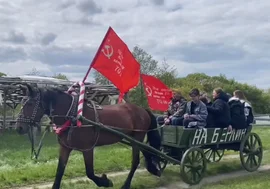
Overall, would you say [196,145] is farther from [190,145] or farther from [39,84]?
[39,84]

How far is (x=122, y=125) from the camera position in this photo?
745 centimetres

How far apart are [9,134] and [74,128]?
1256 cm

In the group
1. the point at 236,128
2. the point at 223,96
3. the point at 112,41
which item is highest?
the point at 112,41

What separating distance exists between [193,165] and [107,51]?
2846mm

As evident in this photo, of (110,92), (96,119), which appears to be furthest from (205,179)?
(110,92)

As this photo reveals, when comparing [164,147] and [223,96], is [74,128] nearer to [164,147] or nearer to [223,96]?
[164,147]

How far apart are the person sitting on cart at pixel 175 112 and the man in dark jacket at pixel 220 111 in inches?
24.3

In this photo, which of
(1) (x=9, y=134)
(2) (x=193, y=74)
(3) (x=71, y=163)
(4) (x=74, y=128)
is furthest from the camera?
(2) (x=193, y=74)

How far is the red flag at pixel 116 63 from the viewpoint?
7086 millimetres

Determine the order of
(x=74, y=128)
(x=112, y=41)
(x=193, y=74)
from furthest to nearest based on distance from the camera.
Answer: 1. (x=193, y=74)
2. (x=112, y=41)
3. (x=74, y=128)

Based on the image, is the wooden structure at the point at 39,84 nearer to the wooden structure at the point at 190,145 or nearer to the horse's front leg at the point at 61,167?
the wooden structure at the point at 190,145

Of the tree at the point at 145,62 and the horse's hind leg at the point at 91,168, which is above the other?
the tree at the point at 145,62

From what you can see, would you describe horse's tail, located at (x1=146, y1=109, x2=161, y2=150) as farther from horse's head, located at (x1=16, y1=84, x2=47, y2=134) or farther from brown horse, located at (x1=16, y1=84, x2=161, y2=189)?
horse's head, located at (x1=16, y1=84, x2=47, y2=134)

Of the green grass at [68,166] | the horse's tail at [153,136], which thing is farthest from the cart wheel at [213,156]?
the horse's tail at [153,136]
